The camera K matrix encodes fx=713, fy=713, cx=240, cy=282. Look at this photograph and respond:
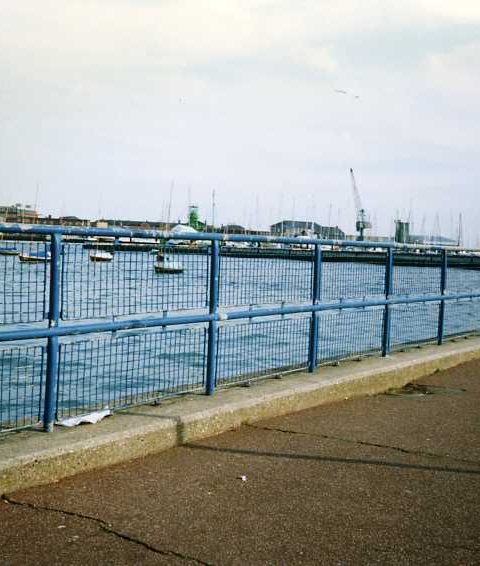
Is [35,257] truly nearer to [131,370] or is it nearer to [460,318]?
[131,370]

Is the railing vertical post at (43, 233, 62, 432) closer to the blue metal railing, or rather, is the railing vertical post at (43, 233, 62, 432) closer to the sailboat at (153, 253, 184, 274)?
the blue metal railing

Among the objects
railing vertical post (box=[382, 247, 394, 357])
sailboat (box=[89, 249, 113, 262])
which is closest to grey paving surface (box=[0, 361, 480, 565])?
sailboat (box=[89, 249, 113, 262])

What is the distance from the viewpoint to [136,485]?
4.46 metres

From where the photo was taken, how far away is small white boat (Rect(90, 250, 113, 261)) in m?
5.32

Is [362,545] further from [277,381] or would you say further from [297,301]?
[297,301]

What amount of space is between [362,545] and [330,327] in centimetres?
580

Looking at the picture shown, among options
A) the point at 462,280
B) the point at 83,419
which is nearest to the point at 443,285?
the point at 462,280

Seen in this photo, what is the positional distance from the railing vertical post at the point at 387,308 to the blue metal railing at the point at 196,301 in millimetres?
13

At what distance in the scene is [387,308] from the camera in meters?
8.69

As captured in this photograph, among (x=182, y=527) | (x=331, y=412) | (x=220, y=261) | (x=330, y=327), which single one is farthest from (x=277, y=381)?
(x=182, y=527)

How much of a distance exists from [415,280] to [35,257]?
18.9 ft

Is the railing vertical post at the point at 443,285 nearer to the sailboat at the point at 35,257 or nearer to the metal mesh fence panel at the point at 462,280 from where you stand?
the metal mesh fence panel at the point at 462,280

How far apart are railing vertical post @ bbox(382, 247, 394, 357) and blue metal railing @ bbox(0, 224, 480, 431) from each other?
0.01 meters

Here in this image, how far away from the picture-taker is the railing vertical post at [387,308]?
8.58 m
